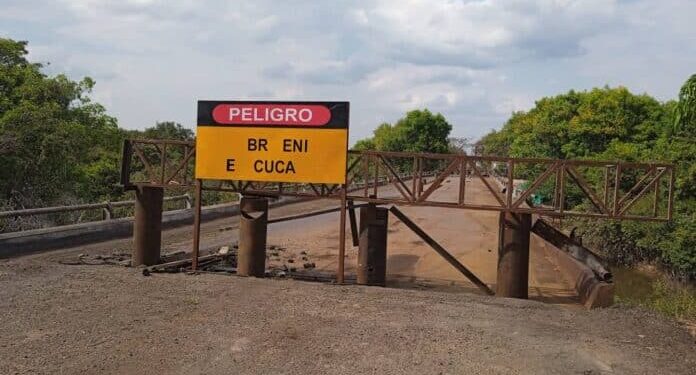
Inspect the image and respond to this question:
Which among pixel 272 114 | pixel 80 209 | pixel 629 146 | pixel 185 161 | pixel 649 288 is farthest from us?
pixel 629 146

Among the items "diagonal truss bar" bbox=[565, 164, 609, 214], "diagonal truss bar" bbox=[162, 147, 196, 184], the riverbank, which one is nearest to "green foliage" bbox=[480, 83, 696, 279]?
the riverbank

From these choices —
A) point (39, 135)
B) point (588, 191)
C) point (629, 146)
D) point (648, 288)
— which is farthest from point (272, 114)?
point (629, 146)

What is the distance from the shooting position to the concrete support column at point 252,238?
1194 centimetres

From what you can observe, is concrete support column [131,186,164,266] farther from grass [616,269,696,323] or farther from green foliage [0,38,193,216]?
grass [616,269,696,323]

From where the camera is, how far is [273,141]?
11.8 meters

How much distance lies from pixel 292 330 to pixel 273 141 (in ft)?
15.6

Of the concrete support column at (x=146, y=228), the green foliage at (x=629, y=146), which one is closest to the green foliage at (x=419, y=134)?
the green foliage at (x=629, y=146)

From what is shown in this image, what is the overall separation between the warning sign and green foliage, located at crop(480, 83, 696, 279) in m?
5.93

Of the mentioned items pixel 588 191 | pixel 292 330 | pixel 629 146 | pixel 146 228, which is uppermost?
pixel 629 146

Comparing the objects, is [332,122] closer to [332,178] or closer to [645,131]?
[332,178]

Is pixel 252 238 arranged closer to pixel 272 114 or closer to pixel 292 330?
pixel 272 114

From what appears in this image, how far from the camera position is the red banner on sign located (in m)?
11.5

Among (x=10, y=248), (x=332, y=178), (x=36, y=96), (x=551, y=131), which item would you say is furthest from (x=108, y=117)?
(x=551, y=131)

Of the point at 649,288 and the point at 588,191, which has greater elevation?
the point at 588,191
